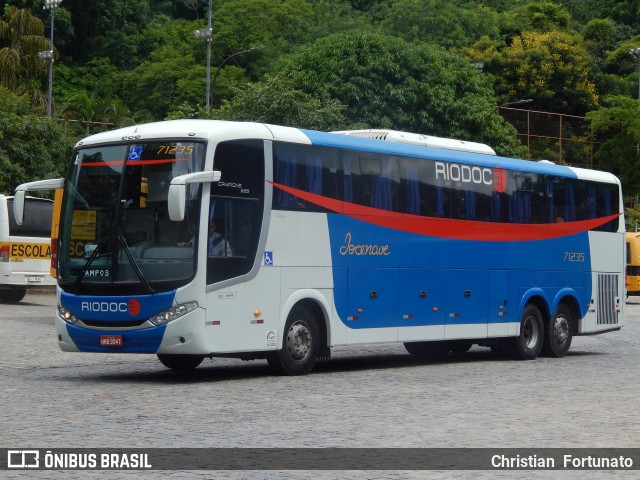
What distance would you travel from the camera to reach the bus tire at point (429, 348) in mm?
22234

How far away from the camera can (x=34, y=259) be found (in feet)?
114

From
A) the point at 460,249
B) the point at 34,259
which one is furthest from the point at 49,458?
the point at 34,259

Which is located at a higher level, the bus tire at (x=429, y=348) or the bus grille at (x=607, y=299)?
the bus grille at (x=607, y=299)

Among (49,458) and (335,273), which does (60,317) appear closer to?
(335,273)

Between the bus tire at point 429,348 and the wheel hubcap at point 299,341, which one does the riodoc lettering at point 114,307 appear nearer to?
the wheel hubcap at point 299,341

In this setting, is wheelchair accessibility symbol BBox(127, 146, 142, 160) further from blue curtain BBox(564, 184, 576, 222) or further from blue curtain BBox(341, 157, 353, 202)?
blue curtain BBox(564, 184, 576, 222)

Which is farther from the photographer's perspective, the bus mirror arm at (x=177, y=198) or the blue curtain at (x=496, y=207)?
the blue curtain at (x=496, y=207)

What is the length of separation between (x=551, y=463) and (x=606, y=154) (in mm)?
57089

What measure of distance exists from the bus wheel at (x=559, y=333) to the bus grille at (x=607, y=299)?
978mm

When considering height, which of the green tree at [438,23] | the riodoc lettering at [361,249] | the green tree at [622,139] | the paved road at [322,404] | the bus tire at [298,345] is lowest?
the paved road at [322,404]

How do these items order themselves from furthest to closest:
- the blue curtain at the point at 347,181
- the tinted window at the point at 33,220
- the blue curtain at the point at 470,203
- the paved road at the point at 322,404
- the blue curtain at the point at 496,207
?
the tinted window at the point at 33,220 < the blue curtain at the point at 496,207 < the blue curtain at the point at 470,203 < the blue curtain at the point at 347,181 < the paved road at the point at 322,404

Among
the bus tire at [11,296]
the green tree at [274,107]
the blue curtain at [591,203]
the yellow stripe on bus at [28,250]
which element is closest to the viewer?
the blue curtain at [591,203]

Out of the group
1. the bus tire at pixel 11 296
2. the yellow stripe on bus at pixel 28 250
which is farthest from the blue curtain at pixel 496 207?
the bus tire at pixel 11 296

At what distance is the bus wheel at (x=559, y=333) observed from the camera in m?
22.8
